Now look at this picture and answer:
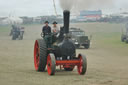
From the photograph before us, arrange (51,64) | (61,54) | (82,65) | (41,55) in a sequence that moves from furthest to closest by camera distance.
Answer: (41,55) → (61,54) → (82,65) → (51,64)

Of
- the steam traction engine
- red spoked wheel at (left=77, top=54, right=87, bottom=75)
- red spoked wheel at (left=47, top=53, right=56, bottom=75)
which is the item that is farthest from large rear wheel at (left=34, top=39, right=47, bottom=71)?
red spoked wheel at (left=77, top=54, right=87, bottom=75)

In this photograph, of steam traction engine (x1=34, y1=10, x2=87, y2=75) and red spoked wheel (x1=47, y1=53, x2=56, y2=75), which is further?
steam traction engine (x1=34, y1=10, x2=87, y2=75)

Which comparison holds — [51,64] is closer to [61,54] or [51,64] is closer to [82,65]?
[61,54]

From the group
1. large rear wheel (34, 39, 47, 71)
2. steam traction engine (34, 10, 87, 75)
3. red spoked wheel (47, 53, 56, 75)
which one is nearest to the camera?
Answer: red spoked wheel (47, 53, 56, 75)

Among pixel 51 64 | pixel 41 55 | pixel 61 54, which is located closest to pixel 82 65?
pixel 61 54

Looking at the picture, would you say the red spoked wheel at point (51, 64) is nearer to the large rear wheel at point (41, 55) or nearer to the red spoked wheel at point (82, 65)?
the large rear wheel at point (41, 55)

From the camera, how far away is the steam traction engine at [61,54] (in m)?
11.1

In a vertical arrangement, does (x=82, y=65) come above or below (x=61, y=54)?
below

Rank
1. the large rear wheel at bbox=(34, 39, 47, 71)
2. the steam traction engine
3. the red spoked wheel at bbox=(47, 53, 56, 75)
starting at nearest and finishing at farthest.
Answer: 1. the red spoked wheel at bbox=(47, 53, 56, 75)
2. the steam traction engine
3. the large rear wheel at bbox=(34, 39, 47, 71)

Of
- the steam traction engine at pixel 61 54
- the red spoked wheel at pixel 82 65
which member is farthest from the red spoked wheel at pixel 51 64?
the red spoked wheel at pixel 82 65

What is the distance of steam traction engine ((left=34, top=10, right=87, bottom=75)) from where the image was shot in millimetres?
11102

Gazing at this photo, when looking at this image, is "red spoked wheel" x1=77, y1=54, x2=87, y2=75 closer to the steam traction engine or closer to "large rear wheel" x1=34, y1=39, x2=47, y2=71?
the steam traction engine

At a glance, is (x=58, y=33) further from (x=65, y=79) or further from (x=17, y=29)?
(x=17, y=29)

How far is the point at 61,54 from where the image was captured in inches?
454
